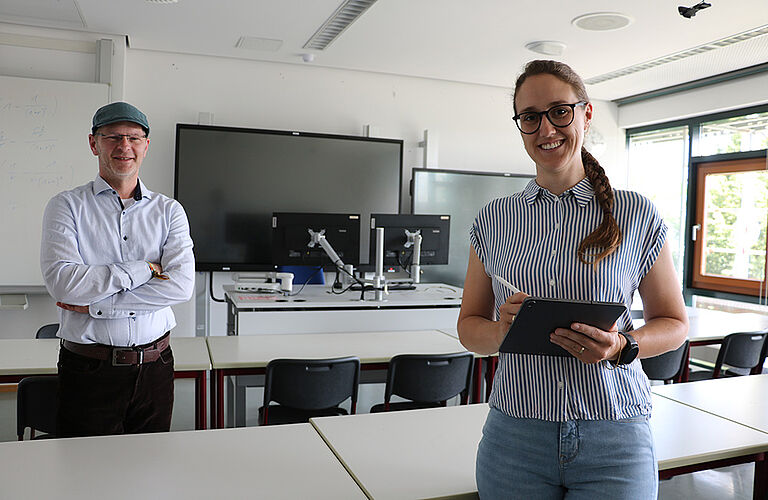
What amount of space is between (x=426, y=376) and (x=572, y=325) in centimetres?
189

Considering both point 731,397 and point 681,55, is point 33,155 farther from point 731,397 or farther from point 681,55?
point 681,55

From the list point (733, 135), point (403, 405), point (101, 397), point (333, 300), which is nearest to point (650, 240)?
point (101, 397)

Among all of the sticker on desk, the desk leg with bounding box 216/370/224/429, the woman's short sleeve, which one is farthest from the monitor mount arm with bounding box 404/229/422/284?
the woman's short sleeve

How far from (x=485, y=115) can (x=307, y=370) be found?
195 inches

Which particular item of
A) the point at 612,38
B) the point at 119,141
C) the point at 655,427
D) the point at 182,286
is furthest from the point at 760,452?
the point at 612,38

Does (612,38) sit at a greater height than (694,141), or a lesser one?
greater

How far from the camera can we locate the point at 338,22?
494 centimetres

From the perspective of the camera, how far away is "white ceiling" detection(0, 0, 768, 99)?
4409mm

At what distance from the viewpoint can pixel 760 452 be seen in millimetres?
2004

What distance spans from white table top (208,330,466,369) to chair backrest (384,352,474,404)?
23 centimetres

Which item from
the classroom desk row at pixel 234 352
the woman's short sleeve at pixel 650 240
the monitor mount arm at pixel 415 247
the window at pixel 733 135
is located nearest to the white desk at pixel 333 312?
the monitor mount arm at pixel 415 247

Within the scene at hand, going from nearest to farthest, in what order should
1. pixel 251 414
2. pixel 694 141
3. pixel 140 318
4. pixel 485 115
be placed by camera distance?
1. pixel 140 318
2. pixel 251 414
3. pixel 694 141
4. pixel 485 115

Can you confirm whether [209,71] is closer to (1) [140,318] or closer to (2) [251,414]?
(2) [251,414]

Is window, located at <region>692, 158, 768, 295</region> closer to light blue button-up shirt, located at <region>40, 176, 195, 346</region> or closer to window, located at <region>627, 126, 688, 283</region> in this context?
window, located at <region>627, 126, 688, 283</region>
